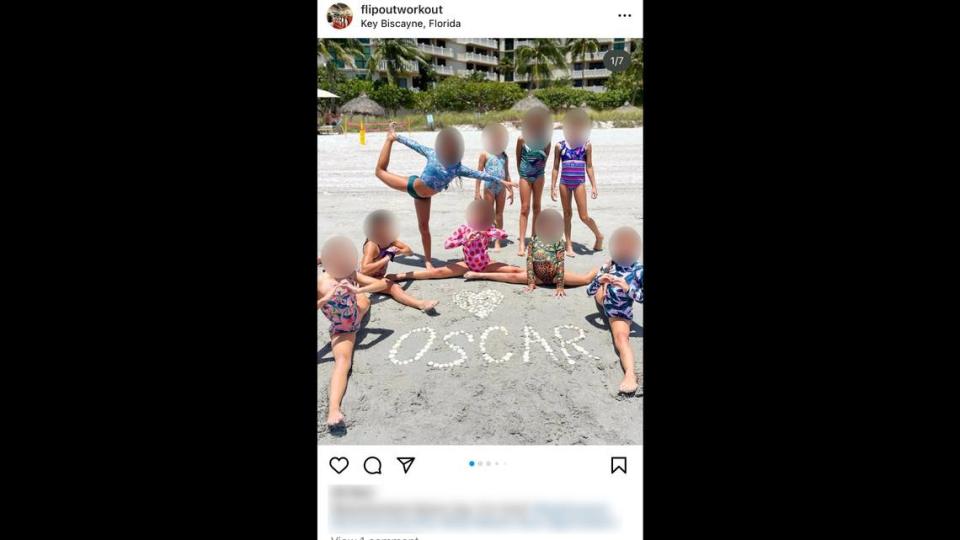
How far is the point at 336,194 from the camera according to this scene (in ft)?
24.1

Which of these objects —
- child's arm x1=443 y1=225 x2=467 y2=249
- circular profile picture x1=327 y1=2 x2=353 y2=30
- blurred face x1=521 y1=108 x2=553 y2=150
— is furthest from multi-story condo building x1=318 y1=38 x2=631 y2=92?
child's arm x1=443 y1=225 x2=467 y2=249

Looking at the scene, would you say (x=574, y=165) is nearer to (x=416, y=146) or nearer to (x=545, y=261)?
(x=545, y=261)

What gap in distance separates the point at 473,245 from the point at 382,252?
2.80 ft

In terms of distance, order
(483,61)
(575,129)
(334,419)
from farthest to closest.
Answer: (483,61) → (575,129) → (334,419)

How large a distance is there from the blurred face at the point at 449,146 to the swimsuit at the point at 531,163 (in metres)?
1.02

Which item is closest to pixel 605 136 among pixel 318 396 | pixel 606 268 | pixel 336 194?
pixel 336 194

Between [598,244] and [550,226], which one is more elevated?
[550,226]

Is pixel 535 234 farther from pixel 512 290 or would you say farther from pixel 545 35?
pixel 545 35

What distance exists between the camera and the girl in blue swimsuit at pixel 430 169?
445cm

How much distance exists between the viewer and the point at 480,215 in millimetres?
4816

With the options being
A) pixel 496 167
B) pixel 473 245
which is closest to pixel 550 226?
pixel 473 245

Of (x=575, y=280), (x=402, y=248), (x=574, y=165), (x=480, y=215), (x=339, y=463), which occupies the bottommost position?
(x=339, y=463)

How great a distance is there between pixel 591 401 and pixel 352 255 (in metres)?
1.81

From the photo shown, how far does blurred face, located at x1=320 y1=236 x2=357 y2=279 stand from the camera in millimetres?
3438
